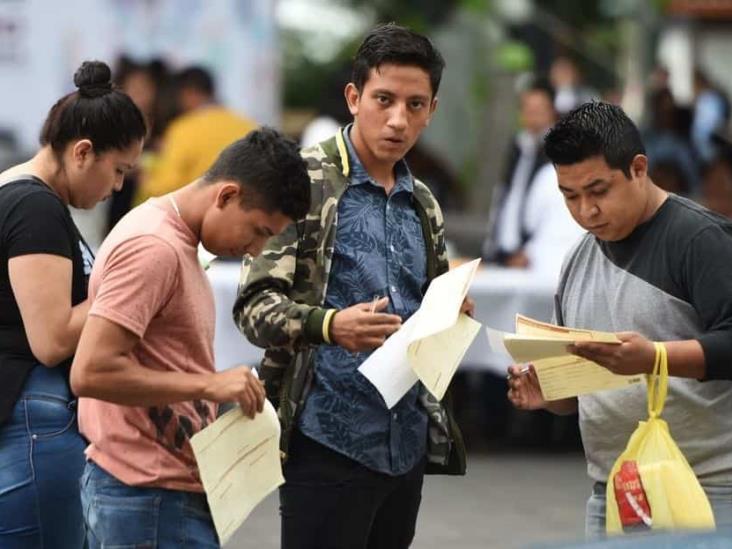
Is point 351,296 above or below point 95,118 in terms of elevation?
below

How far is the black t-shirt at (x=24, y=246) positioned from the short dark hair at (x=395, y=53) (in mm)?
883

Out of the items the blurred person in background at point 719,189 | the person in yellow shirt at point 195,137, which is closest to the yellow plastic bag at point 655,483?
the person in yellow shirt at point 195,137

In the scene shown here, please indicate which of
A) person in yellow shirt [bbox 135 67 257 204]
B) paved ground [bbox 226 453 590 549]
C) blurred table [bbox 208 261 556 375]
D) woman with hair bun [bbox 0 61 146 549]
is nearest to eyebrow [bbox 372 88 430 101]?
woman with hair bun [bbox 0 61 146 549]

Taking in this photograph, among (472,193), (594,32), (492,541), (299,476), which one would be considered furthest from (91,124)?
(594,32)

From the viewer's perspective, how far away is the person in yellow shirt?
33.0ft

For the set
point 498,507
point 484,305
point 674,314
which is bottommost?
point 498,507

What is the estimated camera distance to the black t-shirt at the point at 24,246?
4.20 m

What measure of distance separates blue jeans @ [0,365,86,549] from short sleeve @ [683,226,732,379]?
1587 mm

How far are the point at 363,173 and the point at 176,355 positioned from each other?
2.81ft

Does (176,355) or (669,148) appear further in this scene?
(669,148)

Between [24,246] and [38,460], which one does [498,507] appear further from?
[24,246]

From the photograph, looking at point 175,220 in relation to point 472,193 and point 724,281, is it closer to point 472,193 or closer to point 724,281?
point 724,281

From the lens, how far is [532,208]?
993 centimetres

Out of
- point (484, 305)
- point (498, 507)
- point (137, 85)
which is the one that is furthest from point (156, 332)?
point (137, 85)
